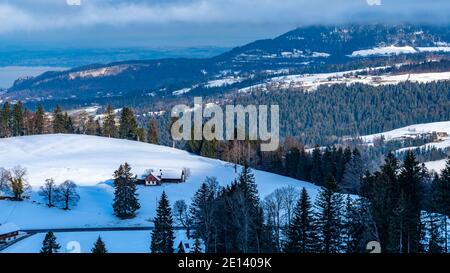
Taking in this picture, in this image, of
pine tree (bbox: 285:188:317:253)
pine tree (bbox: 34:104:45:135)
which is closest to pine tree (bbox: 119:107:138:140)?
pine tree (bbox: 34:104:45:135)

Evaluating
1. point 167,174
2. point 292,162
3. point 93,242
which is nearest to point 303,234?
point 93,242

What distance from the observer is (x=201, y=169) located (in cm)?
8919

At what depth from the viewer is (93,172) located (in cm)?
8388

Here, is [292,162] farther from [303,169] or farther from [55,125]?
[55,125]

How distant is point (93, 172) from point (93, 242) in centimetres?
3212

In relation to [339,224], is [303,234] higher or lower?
lower

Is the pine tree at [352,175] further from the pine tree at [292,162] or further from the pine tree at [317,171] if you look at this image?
the pine tree at [292,162]

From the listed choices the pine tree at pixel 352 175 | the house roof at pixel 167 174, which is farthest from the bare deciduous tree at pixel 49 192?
the pine tree at pixel 352 175

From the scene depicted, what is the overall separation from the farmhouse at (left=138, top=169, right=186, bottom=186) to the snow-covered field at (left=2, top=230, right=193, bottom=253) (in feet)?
73.0

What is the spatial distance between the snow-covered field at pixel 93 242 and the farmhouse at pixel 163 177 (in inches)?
876

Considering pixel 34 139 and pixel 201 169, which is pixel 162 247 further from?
pixel 34 139

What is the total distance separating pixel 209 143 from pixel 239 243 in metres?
64.2

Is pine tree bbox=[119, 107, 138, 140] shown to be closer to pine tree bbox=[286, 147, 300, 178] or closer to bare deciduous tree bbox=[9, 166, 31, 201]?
pine tree bbox=[286, 147, 300, 178]

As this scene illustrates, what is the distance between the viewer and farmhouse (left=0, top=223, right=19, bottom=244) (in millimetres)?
53969
